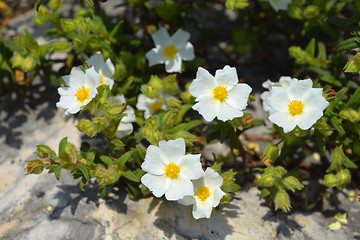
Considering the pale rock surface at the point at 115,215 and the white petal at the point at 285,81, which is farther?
the white petal at the point at 285,81

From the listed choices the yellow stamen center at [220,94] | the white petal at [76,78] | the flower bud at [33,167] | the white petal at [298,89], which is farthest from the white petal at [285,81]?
the flower bud at [33,167]

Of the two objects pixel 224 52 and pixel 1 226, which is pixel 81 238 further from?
pixel 224 52

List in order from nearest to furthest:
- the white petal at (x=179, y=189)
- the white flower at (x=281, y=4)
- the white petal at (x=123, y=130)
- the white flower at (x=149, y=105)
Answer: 1. the white petal at (x=179, y=189)
2. the white petal at (x=123, y=130)
3. the white flower at (x=149, y=105)
4. the white flower at (x=281, y=4)

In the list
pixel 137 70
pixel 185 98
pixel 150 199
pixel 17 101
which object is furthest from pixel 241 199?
pixel 17 101

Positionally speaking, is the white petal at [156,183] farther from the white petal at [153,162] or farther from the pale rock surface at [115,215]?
the pale rock surface at [115,215]

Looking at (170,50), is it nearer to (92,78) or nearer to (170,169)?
(92,78)

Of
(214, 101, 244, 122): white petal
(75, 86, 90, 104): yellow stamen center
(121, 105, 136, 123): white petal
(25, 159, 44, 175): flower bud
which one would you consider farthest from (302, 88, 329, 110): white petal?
(25, 159, 44, 175): flower bud

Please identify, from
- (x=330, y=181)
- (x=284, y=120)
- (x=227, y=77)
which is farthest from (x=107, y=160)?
(x=330, y=181)
